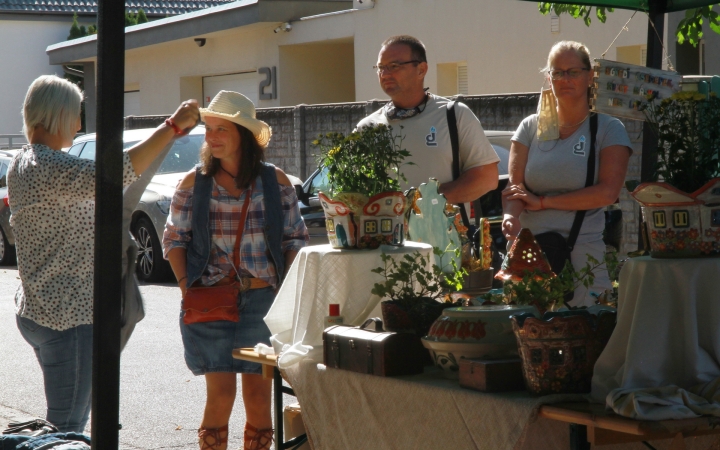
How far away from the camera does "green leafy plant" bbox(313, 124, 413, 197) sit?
148 inches

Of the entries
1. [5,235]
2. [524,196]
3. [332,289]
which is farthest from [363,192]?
[5,235]

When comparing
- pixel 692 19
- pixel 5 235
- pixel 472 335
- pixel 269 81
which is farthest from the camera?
pixel 269 81

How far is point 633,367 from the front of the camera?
2676 mm

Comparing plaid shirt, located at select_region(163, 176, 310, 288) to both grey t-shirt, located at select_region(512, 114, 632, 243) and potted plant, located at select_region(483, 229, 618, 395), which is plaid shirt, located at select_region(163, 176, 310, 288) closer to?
grey t-shirt, located at select_region(512, 114, 632, 243)

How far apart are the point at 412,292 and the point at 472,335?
1.51ft


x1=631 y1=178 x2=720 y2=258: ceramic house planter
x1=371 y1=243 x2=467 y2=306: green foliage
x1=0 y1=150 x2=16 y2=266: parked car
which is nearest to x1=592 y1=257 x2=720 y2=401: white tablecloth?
x1=631 y1=178 x2=720 y2=258: ceramic house planter

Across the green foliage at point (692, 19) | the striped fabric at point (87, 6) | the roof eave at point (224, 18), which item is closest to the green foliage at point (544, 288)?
the green foliage at point (692, 19)

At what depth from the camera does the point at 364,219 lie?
12.3 feet

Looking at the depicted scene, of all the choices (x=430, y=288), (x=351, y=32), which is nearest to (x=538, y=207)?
(x=430, y=288)

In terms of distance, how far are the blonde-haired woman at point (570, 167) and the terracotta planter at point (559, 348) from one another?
165 cm

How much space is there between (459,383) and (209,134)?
1.87m

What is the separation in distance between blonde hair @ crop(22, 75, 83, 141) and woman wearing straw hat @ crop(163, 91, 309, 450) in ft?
1.79

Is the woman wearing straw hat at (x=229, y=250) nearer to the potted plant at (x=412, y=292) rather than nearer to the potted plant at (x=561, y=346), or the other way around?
the potted plant at (x=412, y=292)

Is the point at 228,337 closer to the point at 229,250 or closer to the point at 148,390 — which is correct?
the point at 229,250
